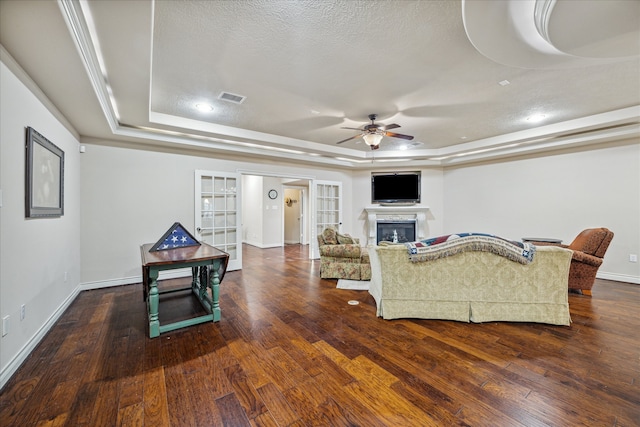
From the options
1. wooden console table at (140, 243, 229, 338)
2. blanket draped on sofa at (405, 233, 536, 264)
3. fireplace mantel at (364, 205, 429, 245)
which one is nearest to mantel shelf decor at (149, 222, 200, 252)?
wooden console table at (140, 243, 229, 338)

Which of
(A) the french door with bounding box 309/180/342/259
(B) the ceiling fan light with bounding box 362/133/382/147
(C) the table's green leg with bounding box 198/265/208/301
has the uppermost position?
(B) the ceiling fan light with bounding box 362/133/382/147

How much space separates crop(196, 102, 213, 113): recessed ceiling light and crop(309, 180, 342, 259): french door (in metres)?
3.20

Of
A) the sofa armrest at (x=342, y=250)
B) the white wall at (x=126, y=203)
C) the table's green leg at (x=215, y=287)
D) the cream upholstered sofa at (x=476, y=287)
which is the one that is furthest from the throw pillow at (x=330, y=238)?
the white wall at (x=126, y=203)

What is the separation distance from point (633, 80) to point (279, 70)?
3.76 meters

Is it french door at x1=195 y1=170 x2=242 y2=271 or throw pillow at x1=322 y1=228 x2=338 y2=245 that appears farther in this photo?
french door at x1=195 y1=170 x2=242 y2=271

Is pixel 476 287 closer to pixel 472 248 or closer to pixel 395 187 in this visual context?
pixel 472 248

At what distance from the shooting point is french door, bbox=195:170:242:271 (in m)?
4.82

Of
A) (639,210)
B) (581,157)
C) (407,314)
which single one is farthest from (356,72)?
(639,210)

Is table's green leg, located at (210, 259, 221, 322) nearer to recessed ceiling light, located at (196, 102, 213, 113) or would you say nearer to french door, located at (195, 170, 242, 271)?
recessed ceiling light, located at (196, 102, 213, 113)

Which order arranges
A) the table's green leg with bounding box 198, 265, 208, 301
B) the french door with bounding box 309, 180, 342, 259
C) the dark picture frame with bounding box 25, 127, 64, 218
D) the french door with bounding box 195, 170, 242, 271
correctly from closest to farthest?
the dark picture frame with bounding box 25, 127, 64, 218 < the table's green leg with bounding box 198, 265, 208, 301 < the french door with bounding box 195, 170, 242, 271 < the french door with bounding box 309, 180, 342, 259

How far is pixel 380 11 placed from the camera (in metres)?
1.86

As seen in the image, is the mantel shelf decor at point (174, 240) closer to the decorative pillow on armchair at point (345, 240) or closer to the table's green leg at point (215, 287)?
the table's green leg at point (215, 287)

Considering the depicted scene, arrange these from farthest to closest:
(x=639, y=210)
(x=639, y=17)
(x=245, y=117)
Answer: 1. (x=639, y=210)
2. (x=245, y=117)
3. (x=639, y=17)

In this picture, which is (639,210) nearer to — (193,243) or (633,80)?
(633,80)
